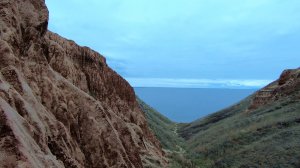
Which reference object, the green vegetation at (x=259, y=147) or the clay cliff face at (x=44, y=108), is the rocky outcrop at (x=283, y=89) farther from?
the clay cliff face at (x=44, y=108)

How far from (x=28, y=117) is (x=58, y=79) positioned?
19.0 feet

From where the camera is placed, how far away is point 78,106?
19.4 m

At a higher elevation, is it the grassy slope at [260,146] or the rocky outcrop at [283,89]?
the rocky outcrop at [283,89]

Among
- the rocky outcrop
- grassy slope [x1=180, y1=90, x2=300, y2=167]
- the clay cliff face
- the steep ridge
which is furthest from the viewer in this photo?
the rocky outcrop

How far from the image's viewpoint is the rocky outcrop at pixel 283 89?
52.5m

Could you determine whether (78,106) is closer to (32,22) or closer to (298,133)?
(32,22)

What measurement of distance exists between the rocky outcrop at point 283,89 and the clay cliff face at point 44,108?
3476cm

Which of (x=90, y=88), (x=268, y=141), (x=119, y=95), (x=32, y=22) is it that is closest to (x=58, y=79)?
(x=32, y=22)

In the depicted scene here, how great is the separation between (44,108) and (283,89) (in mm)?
44360

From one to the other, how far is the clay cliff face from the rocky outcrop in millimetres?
34762

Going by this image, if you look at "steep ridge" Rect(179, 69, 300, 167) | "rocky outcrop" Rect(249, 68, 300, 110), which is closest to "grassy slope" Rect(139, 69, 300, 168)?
"steep ridge" Rect(179, 69, 300, 167)

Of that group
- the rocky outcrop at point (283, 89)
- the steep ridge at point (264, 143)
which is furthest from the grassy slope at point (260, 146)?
the rocky outcrop at point (283, 89)

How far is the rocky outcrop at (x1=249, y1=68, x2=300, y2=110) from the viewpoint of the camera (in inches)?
2066

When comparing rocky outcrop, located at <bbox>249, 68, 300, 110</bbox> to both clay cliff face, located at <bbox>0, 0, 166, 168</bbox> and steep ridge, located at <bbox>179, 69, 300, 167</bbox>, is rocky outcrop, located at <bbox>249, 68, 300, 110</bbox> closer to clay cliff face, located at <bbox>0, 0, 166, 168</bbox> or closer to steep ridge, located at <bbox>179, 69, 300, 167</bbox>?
steep ridge, located at <bbox>179, 69, 300, 167</bbox>
